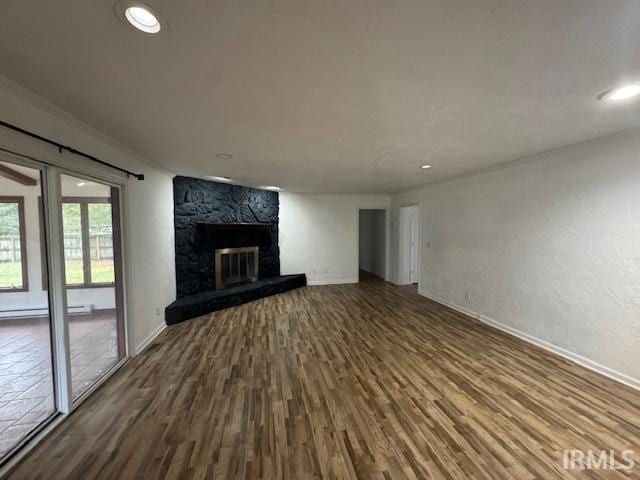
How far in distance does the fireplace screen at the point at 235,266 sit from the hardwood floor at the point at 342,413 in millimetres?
1675

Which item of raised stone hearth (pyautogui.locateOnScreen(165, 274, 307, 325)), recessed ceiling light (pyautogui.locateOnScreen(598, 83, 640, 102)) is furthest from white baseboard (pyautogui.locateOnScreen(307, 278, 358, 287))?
recessed ceiling light (pyautogui.locateOnScreen(598, 83, 640, 102))

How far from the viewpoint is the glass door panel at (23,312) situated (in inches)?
67.6

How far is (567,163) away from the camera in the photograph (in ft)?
9.06

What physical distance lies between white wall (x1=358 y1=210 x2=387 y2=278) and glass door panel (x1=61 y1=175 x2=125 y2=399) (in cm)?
564

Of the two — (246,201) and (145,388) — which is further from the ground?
(246,201)

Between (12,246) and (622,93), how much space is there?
412cm

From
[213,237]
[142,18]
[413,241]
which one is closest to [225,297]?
[213,237]

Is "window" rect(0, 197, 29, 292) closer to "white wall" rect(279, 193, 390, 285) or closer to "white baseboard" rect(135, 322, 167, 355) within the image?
"white baseboard" rect(135, 322, 167, 355)

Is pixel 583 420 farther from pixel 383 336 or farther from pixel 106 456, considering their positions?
pixel 106 456

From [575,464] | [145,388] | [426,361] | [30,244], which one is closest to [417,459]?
[575,464]

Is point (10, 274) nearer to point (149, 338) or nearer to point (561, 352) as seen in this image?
point (149, 338)

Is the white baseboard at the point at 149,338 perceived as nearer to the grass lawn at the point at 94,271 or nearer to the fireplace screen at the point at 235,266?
the grass lawn at the point at 94,271

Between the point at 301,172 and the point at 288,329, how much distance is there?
228cm

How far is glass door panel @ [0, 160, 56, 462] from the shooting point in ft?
5.64
